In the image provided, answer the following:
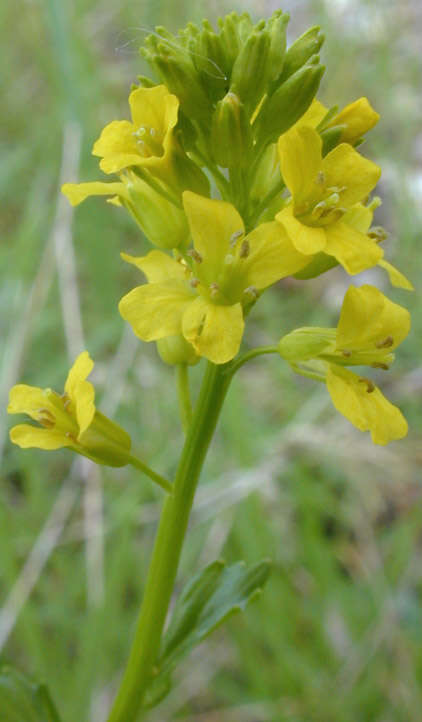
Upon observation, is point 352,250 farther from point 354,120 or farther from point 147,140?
point 147,140

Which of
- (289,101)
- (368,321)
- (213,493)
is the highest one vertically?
(289,101)

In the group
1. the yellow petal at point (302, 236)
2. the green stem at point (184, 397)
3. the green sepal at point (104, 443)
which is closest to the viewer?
the yellow petal at point (302, 236)

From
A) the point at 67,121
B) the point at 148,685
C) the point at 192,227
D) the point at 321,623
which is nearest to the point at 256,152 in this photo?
the point at 192,227

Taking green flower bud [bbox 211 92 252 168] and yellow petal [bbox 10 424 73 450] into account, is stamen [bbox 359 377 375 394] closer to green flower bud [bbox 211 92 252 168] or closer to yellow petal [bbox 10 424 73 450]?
green flower bud [bbox 211 92 252 168]

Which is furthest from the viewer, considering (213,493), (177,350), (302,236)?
(213,493)

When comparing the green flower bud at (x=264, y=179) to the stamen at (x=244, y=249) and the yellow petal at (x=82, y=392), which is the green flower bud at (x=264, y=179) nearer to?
the stamen at (x=244, y=249)

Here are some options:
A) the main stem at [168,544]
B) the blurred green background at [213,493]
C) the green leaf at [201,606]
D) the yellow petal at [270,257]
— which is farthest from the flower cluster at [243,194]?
the blurred green background at [213,493]

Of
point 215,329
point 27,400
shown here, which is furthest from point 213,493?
point 215,329
